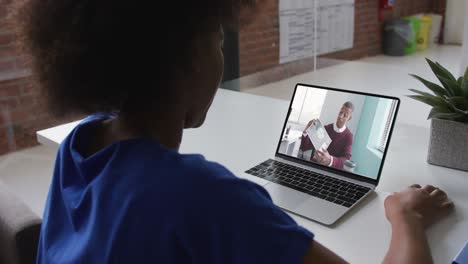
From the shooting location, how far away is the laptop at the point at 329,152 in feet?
3.45

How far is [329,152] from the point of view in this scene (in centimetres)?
118

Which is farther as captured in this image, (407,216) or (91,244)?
(407,216)

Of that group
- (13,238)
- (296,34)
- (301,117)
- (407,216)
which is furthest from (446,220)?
(296,34)

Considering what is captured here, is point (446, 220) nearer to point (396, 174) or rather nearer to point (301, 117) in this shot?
point (396, 174)

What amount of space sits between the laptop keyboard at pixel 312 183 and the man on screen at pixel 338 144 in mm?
44

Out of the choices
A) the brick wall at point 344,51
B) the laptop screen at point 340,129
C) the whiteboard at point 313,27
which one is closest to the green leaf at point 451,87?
the laptop screen at point 340,129

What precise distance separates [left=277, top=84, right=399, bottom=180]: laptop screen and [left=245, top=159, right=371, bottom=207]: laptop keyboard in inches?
1.7

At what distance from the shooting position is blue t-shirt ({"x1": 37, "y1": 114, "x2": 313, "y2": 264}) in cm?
55

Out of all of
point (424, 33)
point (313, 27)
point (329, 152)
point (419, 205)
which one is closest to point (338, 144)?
point (329, 152)

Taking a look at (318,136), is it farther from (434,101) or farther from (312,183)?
(434,101)

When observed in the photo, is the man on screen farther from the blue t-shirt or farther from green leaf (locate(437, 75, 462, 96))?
Answer: the blue t-shirt

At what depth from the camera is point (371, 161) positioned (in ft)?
3.65

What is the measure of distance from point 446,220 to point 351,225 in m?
0.20

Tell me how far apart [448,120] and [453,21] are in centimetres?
138
